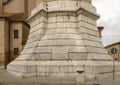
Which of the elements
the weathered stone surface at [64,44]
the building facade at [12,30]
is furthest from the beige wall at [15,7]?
the weathered stone surface at [64,44]

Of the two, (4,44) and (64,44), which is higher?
(4,44)

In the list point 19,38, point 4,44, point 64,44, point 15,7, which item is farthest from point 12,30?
point 64,44

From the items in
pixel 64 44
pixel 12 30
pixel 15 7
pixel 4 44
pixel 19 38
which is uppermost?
pixel 15 7

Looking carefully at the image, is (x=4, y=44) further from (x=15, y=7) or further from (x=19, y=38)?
(x=15, y=7)

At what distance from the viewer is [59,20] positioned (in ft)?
56.1

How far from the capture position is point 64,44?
1594cm

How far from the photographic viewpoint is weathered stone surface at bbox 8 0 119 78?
14727 mm

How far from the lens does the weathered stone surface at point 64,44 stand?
14.7m

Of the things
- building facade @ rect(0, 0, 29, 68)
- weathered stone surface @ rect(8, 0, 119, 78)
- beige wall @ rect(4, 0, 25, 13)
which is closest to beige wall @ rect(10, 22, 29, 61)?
building facade @ rect(0, 0, 29, 68)

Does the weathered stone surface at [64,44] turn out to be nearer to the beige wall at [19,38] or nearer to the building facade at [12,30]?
the building facade at [12,30]

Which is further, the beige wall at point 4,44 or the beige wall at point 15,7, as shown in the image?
the beige wall at point 15,7

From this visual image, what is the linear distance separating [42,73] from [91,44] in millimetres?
4115

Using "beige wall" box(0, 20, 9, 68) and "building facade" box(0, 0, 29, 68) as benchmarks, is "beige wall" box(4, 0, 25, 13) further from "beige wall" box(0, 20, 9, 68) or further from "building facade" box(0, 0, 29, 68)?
"beige wall" box(0, 20, 9, 68)

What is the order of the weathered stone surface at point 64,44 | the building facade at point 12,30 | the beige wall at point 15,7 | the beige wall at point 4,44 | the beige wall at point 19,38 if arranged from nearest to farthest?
the weathered stone surface at point 64,44
the beige wall at point 4,44
the building facade at point 12,30
the beige wall at point 19,38
the beige wall at point 15,7
